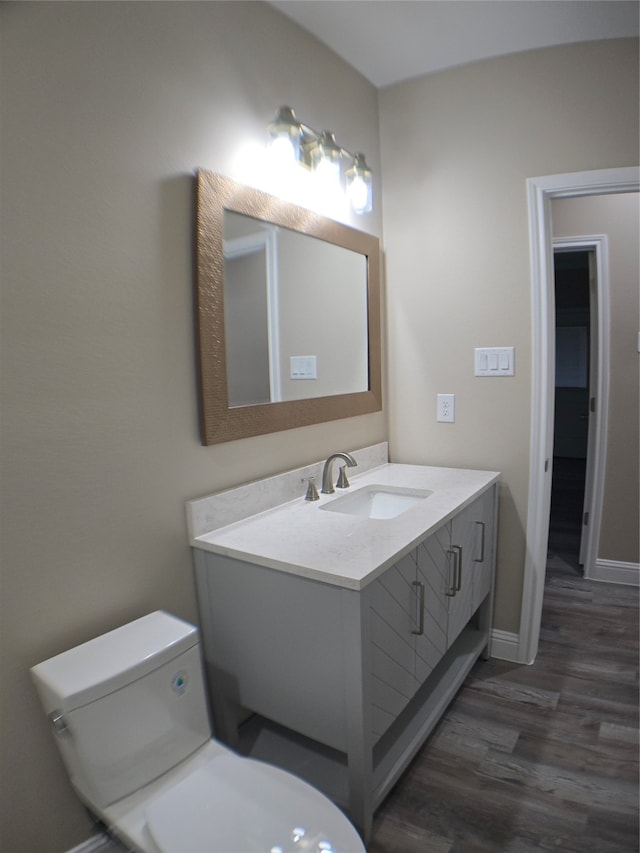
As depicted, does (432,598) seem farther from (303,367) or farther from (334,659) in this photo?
(303,367)

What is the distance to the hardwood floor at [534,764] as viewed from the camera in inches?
54.9

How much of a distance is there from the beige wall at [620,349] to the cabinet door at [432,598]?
1711mm

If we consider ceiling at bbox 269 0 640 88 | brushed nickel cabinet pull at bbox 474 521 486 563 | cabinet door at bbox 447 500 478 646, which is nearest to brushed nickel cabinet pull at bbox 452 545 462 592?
cabinet door at bbox 447 500 478 646

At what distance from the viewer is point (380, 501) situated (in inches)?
79.4

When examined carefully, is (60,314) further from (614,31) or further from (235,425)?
(614,31)

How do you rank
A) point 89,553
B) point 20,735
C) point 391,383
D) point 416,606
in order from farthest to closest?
point 391,383, point 416,606, point 89,553, point 20,735

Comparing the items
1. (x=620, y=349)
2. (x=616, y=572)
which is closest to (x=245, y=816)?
(x=616, y=572)

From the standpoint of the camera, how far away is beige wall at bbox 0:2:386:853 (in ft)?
3.54

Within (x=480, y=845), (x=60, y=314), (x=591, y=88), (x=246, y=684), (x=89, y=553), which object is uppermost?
(x=591, y=88)

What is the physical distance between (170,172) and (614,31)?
172 centimetres

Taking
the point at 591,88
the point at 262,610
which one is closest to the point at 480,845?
the point at 262,610

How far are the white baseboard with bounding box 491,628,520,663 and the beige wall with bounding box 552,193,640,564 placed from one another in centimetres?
111

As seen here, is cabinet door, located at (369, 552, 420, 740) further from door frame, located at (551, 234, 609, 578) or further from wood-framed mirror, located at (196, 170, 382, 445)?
door frame, located at (551, 234, 609, 578)

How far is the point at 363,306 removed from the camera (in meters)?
2.23
